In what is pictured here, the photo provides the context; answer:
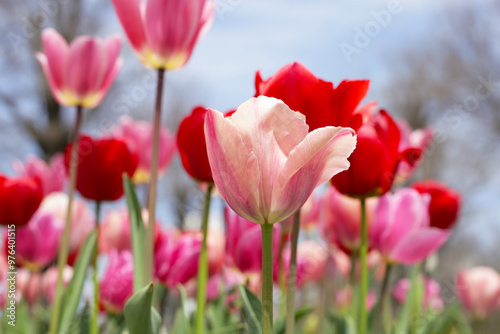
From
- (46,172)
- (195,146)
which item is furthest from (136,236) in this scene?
(46,172)

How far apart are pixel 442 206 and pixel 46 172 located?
116 cm

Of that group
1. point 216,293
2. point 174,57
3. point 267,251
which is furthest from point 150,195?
point 216,293

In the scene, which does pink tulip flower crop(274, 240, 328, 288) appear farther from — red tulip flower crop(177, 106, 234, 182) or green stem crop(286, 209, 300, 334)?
green stem crop(286, 209, 300, 334)

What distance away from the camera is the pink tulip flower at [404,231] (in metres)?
1.10

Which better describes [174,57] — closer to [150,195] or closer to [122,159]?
[150,195]

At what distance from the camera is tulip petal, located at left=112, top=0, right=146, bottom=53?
0.86 meters

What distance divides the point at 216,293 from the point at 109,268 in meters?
0.46

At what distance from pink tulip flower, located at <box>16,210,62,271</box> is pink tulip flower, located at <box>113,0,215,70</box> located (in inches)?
34.0

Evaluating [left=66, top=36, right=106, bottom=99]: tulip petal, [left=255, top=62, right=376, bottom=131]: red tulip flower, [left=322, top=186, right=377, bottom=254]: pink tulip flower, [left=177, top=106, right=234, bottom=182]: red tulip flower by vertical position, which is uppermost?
[left=66, top=36, right=106, bottom=99]: tulip petal

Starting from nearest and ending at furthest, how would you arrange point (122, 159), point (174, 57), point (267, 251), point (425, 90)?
1. point (267, 251)
2. point (174, 57)
3. point (122, 159)
4. point (425, 90)

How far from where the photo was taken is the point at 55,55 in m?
1.19

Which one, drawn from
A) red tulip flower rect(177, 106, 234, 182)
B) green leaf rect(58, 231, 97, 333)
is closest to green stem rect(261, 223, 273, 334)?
red tulip flower rect(177, 106, 234, 182)

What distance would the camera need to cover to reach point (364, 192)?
837 mm

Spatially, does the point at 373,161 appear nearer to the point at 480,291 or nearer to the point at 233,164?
the point at 233,164
